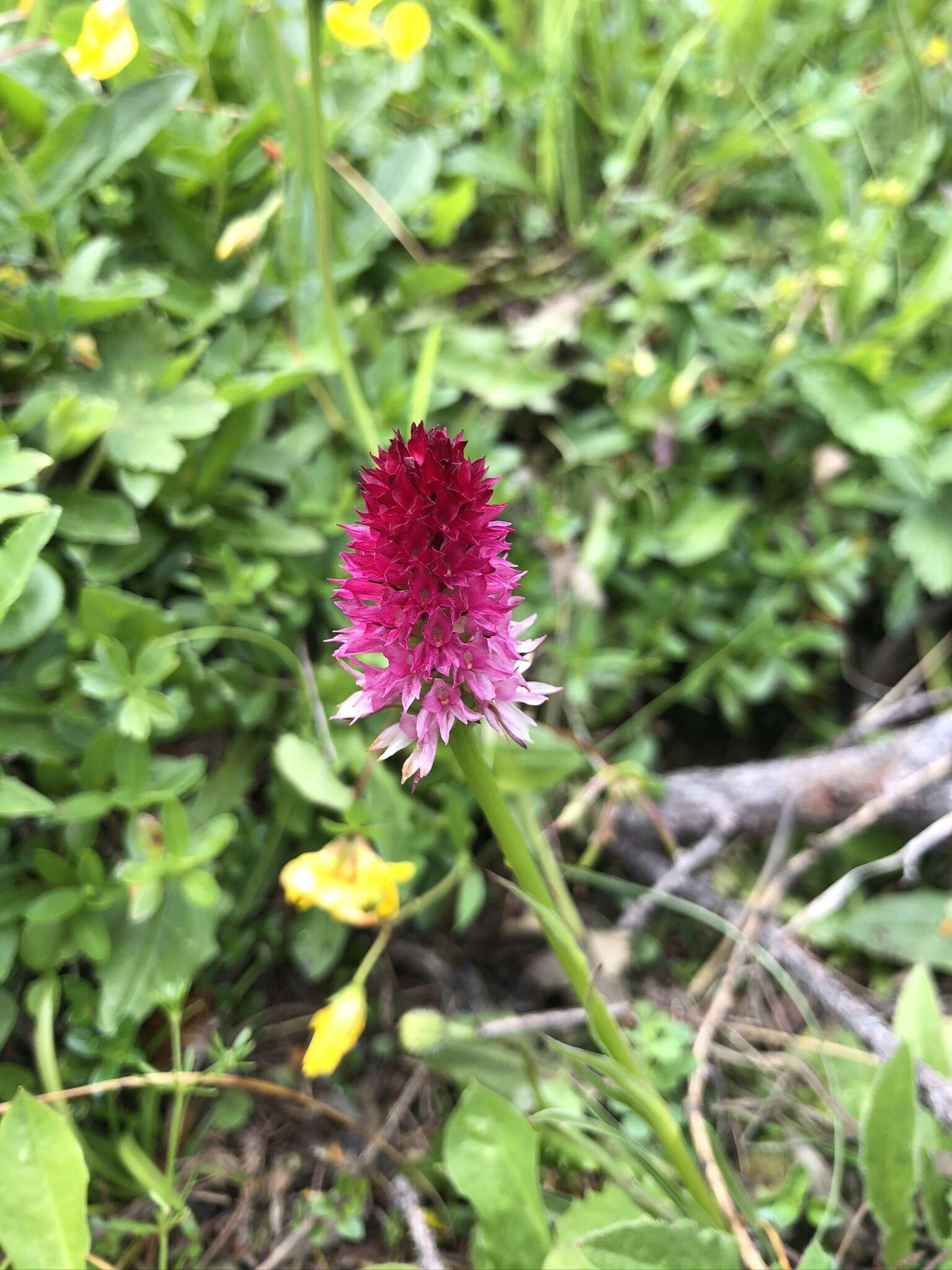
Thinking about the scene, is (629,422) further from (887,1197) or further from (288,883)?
(887,1197)

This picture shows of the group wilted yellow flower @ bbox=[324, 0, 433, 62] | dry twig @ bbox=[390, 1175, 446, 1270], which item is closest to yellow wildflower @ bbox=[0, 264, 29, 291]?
wilted yellow flower @ bbox=[324, 0, 433, 62]

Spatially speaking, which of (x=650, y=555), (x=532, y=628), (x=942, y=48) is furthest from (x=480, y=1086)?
(x=942, y=48)

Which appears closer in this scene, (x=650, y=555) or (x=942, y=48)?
(x=650, y=555)

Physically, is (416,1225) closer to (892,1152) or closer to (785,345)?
(892,1152)

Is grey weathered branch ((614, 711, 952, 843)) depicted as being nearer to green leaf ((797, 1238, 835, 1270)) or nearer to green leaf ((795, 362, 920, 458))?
green leaf ((795, 362, 920, 458))

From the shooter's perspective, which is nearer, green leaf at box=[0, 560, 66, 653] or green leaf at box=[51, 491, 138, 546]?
green leaf at box=[0, 560, 66, 653]
